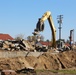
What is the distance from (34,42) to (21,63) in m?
14.4

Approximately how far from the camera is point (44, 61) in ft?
109

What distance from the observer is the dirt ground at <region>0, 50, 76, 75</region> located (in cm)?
2834

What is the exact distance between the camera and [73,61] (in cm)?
3750

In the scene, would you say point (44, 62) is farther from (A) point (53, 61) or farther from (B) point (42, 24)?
(B) point (42, 24)

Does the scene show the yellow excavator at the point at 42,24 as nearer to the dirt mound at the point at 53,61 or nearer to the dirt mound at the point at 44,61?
the dirt mound at the point at 44,61

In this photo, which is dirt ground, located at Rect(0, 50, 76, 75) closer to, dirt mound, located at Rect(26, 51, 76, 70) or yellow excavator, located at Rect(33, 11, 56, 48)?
dirt mound, located at Rect(26, 51, 76, 70)

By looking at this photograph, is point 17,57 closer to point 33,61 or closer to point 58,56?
point 33,61

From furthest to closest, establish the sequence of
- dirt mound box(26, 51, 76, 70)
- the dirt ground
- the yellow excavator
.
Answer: the yellow excavator < dirt mound box(26, 51, 76, 70) < the dirt ground

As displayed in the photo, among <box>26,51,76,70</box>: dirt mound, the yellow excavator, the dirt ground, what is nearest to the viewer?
the dirt ground

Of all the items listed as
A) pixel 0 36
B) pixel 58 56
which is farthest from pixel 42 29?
pixel 0 36

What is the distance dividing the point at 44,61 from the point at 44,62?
182 millimetres

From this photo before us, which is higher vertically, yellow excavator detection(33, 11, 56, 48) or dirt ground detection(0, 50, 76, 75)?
yellow excavator detection(33, 11, 56, 48)

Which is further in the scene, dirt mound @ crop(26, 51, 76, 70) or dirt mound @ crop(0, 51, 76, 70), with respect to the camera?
dirt mound @ crop(26, 51, 76, 70)

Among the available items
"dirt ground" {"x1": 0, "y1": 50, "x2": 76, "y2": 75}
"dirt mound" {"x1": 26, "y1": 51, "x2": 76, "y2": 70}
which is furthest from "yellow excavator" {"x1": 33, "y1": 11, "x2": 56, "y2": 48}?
"dirt mound" {"x1": 26, "y1": 51, "x2": 76, "y2": 70}
